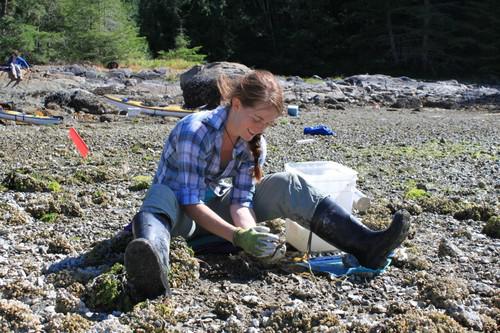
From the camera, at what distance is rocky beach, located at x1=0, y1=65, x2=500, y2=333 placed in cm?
395

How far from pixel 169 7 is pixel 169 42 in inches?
103

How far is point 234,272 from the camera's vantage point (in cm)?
475

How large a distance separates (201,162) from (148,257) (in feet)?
2.99

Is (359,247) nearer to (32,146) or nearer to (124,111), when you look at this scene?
(32,146)

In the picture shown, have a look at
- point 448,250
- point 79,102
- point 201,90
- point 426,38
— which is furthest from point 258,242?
A: point 426,38

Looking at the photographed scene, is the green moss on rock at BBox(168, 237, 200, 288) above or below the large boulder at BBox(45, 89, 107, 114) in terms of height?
above

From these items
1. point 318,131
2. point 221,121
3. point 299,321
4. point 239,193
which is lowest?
point 318,131

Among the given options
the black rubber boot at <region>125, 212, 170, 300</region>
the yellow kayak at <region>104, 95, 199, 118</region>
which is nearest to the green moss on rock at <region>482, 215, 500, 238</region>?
the black rubber boot at <region>125, 212, 170, 300</region>

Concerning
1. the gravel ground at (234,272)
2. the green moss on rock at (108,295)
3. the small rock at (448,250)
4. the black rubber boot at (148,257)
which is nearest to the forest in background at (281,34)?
the gravel ground at (234,272)

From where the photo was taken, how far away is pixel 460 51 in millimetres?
46781

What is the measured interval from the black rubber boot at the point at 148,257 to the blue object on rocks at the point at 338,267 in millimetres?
1111

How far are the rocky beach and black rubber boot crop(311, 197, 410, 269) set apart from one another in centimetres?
19

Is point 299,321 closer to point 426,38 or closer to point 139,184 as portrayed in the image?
point 139,184

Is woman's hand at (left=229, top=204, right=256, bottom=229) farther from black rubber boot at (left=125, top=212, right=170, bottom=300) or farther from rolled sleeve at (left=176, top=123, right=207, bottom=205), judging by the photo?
black rubber boot at (left=125, top=212, right=170, bottom=300)
